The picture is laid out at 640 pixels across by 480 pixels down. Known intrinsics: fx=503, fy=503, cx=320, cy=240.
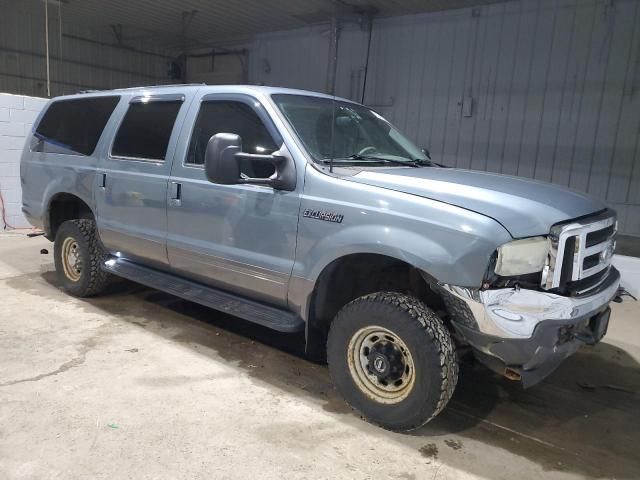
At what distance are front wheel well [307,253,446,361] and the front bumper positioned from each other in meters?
0.51

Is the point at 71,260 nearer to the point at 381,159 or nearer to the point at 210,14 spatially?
the point at 381,159

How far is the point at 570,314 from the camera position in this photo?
2.53 m

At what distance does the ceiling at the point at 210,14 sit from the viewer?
10359 millimetres

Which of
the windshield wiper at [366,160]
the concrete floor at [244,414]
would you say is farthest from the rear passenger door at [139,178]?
the windshield wiper at [366,160]

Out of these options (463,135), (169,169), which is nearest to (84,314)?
(169,169)

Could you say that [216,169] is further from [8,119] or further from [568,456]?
[8,119]

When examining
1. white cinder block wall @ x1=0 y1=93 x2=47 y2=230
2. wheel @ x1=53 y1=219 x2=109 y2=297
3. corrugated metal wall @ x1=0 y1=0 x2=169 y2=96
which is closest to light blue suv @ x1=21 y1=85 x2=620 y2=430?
wheel @ x1=53 y1=219 x2=109 y2=297

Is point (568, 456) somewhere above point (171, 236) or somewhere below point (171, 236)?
below

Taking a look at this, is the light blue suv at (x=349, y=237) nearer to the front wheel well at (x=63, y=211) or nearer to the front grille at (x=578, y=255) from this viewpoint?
the front grille at (x=578, y=255)

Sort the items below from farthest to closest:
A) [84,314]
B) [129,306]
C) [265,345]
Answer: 1. [129,306]
2. [84,314]
3. [265,345]

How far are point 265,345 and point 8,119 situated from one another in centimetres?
703

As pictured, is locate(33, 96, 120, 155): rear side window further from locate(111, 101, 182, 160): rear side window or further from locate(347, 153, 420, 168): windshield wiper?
locate(347, 153, 420, 168): windshield wiper

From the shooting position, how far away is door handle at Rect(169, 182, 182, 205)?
376cm

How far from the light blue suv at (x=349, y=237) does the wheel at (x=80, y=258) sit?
9.3 inches
